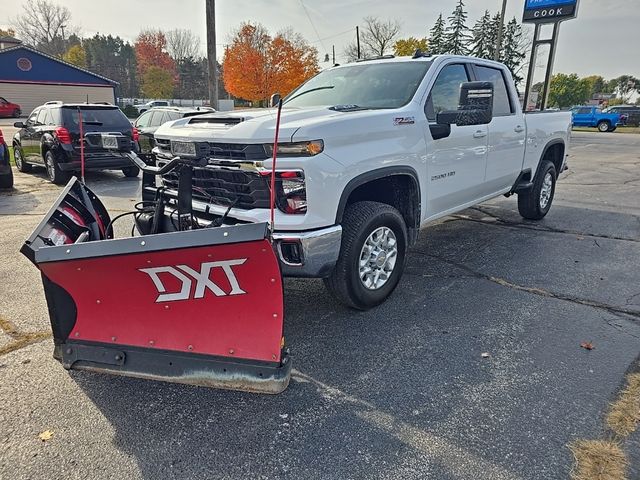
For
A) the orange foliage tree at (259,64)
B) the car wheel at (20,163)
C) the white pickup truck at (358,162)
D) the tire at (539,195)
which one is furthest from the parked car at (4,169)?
the orange foliage tree at (259,64)

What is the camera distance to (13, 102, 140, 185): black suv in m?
10.0

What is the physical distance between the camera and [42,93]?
40.2 meters

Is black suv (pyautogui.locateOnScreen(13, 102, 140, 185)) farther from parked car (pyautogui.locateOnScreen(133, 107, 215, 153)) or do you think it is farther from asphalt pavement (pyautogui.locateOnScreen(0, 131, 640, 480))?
asphalt pavement (pyautogui.locateOnScreen(0, 131, 640, 480))

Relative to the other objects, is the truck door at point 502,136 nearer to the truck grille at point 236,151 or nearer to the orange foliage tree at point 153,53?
the truck grille at point 236,151

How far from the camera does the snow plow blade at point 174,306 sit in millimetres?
2432

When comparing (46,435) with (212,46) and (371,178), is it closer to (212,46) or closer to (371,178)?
(371,178)

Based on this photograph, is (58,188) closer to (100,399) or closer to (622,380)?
(100,399)

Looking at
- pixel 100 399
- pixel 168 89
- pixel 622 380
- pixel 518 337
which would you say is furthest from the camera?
pixel 168 89

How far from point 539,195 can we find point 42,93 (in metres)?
44.1

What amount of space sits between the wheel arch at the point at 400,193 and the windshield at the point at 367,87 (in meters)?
0.65

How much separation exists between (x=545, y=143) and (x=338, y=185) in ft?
15.5

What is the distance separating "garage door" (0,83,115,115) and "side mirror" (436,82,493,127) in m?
41.2

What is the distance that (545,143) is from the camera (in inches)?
266

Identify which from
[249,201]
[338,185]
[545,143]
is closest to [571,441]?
[338,185]
